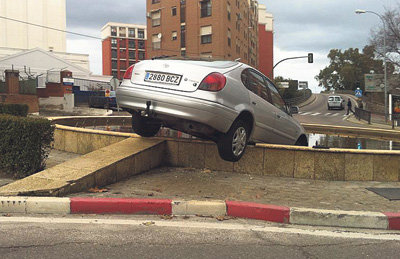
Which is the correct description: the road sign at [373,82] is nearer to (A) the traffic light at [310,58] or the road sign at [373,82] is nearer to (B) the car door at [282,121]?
(A) the traffic light at [310,58]

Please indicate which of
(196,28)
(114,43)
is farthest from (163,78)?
(114,43)

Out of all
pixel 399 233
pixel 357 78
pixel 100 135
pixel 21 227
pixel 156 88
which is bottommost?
pixel 399 233

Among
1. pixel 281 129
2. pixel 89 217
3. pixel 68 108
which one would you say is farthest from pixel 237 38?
pixel 89 217

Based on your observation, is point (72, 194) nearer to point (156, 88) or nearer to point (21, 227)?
point (21, 227)

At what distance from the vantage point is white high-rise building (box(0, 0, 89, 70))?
5781cm

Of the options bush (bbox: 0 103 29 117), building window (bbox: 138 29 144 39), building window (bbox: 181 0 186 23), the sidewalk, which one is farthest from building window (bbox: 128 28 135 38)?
the sidewalk

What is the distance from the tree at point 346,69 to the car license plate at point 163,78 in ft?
316

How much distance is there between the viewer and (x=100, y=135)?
7.16 meters

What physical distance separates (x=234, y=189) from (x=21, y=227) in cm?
281

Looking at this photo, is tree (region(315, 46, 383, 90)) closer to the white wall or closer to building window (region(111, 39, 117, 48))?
building window (region(111, 39, 117, 48))

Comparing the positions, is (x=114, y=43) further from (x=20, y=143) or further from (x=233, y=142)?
(x=233, y=142)

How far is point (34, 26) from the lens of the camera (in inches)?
2368

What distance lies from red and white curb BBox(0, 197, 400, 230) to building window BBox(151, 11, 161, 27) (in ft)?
160

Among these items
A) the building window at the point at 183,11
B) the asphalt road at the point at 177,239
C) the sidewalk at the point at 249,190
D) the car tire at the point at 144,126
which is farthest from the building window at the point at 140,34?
the asphalt road at the point at 177,239
